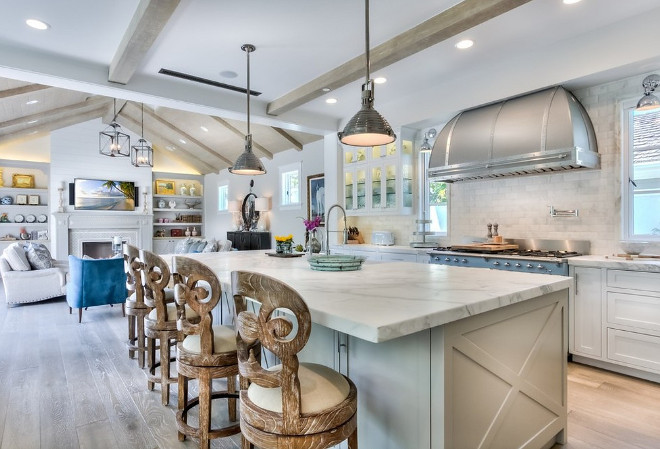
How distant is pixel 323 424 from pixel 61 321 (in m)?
5.05

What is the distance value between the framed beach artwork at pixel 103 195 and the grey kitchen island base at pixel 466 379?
992 centimetres

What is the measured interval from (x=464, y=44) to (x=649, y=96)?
1.48 metres

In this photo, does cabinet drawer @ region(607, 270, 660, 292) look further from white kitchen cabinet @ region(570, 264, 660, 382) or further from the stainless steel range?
the stainless steel range

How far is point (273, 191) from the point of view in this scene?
8523 millimetres

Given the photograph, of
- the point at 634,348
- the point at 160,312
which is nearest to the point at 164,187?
the point at 160,312

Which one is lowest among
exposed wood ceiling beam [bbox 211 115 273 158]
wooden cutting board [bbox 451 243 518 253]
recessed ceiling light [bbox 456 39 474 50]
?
wooden cutting board [bbox 451 243 518 253]

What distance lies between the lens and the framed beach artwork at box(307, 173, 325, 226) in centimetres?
701

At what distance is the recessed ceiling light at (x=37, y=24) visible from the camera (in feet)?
9.93

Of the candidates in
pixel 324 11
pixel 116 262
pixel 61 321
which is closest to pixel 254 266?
pixel 324 11

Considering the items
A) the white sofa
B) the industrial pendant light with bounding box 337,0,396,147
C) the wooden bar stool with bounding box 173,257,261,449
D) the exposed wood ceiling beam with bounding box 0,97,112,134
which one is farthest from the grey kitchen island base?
the exposed wood ceiling beam with bounding box 0,97,112,134

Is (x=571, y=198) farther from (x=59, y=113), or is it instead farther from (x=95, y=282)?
(x=59, y=113)

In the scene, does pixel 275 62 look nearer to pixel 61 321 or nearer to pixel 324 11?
pixel 324 11

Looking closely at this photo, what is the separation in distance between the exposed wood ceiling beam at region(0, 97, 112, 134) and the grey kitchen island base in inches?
345

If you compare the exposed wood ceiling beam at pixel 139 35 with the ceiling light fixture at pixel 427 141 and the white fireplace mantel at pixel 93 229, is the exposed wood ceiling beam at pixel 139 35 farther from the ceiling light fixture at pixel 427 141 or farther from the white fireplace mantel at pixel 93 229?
the white fireplace mantel at pixel 93 229
